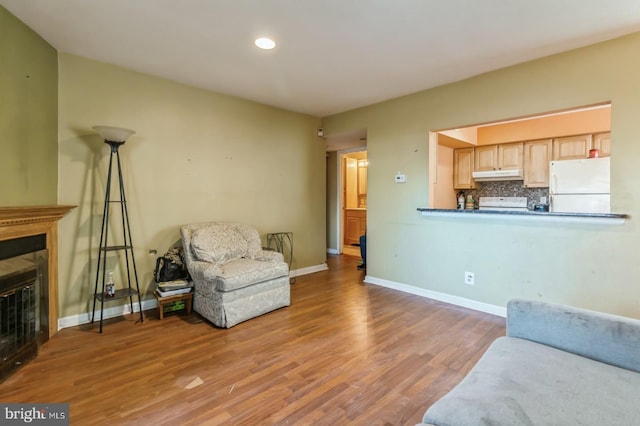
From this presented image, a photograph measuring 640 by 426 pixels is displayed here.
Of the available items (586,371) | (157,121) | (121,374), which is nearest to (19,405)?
(121,374)

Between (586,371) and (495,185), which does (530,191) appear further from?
(586,371)

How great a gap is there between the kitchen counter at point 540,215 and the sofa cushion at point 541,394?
1766mm

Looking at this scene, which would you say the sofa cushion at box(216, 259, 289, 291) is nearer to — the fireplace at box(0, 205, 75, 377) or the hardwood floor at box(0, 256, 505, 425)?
the hardwood floor at box(0, 256, 505, 425)

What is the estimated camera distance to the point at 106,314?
3012mm

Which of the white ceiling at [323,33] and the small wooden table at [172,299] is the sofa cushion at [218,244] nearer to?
the small wooden table at [172,299]

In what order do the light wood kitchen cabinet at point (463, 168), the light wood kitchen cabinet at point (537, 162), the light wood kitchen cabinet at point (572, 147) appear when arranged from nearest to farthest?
the light wood kitchen cabinet at point (572, 147), the light wood kitchen cabinet at point (537, 162), the light wood kitchen cabinet at point (463, 168)

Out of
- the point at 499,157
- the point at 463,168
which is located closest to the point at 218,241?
the point at 463,168

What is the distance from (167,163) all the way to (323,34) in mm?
2157

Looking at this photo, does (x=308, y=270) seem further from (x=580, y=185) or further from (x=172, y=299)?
(x=580, y=185)

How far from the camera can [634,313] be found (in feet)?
8.00

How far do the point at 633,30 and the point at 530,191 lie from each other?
2.64 meters

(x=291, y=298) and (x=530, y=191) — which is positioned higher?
(x=530, y=191)

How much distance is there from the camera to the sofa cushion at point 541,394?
3.20 feet

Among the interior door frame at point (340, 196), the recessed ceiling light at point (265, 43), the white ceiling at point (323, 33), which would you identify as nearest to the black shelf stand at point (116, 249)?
the white ceiling at point (323, 33)
